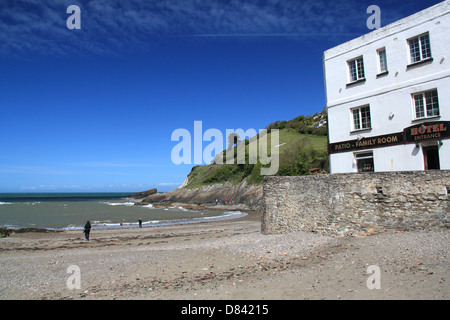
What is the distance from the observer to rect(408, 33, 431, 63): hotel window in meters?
13.1

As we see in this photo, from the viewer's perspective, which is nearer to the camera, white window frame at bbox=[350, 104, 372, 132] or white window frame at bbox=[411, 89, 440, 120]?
white window frame at bbox=[411, 89, 440, 120]

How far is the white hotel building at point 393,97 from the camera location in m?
12.5

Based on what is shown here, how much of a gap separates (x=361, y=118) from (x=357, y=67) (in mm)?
2935

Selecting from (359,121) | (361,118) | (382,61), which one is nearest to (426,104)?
(361,118)

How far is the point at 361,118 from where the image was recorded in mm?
15352

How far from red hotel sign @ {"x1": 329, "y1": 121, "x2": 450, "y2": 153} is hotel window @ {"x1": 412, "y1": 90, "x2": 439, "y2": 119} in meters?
0.55

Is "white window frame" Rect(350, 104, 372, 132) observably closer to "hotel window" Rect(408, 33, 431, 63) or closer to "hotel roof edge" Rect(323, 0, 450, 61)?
"hotel window" Rect(408, 33, 431, 63)

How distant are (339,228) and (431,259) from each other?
15.4 feet

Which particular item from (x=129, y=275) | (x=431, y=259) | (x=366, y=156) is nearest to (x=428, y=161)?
(x=366, y=156)

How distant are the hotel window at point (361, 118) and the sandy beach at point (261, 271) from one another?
614 centimetres

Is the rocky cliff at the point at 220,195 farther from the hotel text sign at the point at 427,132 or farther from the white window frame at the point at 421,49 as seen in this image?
the white window frame at the point at 421,49

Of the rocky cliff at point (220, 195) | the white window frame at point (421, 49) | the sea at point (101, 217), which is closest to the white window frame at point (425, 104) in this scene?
the white window frame at point (421, 49)

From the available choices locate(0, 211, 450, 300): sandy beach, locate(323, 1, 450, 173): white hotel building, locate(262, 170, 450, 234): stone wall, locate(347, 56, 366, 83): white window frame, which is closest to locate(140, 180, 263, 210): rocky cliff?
locate(262, 170, 450, 234): stone wall

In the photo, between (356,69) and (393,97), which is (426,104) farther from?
(356,69)
